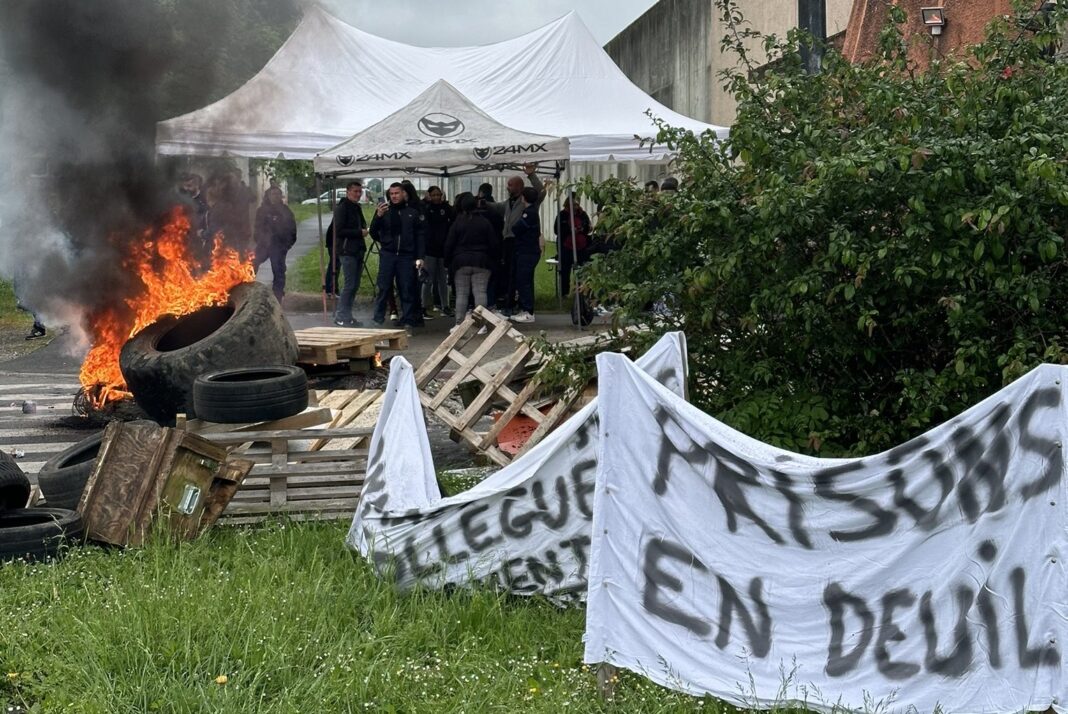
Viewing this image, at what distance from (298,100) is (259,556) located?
40.2ft

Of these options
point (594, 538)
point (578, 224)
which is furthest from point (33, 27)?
point (594, 538)

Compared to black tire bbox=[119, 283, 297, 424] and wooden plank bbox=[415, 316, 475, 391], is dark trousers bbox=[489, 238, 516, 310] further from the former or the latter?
wooden plank bbox=[415, 316, 475, 391]

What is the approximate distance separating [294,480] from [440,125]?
31.1 ft

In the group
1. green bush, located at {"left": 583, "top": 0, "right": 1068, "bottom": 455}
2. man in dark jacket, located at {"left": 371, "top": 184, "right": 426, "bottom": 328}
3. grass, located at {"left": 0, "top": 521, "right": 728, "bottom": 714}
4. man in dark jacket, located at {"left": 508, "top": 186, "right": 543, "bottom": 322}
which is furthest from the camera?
man in dark jacket, located at {"left": 508, "top": 186, "right": 543, "bottom": 322}

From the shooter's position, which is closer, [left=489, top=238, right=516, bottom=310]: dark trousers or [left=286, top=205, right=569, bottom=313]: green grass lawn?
[left=489, top=238, right=516, bottom=310]: dark trousers

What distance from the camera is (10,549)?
6223mm

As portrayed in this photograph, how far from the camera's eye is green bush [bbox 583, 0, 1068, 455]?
5.23m

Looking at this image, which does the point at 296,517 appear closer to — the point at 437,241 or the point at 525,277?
the point at 525,277

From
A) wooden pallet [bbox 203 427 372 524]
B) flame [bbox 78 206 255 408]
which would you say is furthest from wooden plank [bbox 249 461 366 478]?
flame [bbox 78 206 255 408]

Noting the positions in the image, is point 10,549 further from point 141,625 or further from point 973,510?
point 973,510

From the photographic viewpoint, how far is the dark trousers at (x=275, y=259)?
18.6m

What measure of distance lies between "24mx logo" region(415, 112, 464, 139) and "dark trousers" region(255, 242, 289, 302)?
3.95 metres

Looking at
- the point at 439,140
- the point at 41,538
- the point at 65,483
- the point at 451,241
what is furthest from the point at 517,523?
the point at 451,241

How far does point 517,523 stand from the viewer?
18.2 ft
